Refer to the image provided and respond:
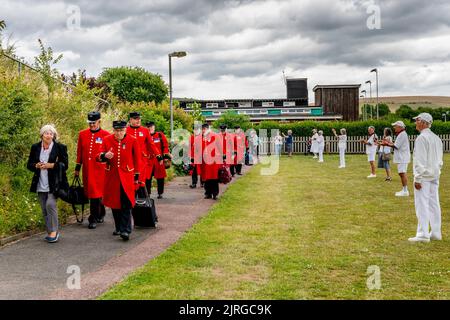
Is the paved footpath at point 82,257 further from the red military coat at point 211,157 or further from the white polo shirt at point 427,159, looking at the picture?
the white polo shirt at point 427,159

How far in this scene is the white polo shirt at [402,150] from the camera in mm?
14911

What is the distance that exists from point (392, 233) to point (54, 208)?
5.88m

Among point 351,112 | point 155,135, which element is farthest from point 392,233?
point 351,112

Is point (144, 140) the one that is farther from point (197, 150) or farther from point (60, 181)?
point (197, 150)

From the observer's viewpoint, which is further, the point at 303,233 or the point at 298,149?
the point at 298,149

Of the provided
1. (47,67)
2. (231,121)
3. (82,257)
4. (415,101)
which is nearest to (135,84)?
(231,121)

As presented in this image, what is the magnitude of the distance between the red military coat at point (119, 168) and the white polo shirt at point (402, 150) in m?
8.42

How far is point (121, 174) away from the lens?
Answer: 9.26 m

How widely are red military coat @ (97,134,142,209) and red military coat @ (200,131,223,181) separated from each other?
5045 millimetres

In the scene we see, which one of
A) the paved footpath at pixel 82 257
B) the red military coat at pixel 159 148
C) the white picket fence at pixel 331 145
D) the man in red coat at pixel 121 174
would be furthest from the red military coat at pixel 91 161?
the white picket fence at pixel 331 145

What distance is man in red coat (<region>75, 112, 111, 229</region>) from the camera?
10547 millimetres

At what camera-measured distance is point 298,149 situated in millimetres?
44062

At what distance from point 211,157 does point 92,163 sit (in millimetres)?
4587
